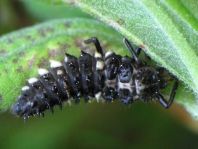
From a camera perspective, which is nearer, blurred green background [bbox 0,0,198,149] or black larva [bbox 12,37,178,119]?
black larva [bbox 12,37,178,119]

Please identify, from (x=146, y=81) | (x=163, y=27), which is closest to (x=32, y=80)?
(x=146, y=81)

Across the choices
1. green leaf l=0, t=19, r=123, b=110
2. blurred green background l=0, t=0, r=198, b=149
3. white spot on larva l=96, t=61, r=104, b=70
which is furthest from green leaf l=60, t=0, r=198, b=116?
blurred green background l=0, t=0, r=198, b=149

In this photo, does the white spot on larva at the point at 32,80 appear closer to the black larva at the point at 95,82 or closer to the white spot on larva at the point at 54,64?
the black larva at the point at 95,82

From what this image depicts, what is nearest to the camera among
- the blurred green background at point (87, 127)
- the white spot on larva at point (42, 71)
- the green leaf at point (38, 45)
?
the green leaf at point (38, 45)

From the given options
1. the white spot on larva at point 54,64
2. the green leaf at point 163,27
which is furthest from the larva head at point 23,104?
the green leaf at point 163,27

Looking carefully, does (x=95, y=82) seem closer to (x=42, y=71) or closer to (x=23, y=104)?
(x=42, y=71)

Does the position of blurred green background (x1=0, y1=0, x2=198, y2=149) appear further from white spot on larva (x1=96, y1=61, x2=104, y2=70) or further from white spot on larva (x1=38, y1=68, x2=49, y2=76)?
white spot on larva (x1=38, y1=68, x2=49, y2=76)
